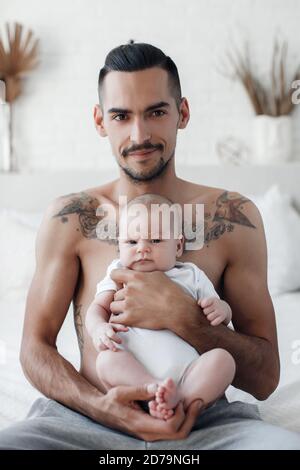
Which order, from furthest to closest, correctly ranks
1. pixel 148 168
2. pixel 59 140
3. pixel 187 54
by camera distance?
pixel 187 54, pixel 59 140, pixel 148 168

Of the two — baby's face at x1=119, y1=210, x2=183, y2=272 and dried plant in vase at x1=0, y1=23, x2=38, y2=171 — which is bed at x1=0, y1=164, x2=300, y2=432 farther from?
baby's face at x1=119, y1=210, x2=183, y2=272

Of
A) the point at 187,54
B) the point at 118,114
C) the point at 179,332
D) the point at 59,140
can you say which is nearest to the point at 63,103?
the point at 59,140

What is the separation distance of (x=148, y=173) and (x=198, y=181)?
380 millimetres

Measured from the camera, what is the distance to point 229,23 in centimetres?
152

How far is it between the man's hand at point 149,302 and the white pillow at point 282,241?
538mm

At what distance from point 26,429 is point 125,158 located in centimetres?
38

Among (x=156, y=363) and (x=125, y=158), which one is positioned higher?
(x=125, y=158)

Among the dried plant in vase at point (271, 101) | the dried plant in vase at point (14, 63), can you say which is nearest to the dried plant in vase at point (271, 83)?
the dried plant in vase at point (271, 101)

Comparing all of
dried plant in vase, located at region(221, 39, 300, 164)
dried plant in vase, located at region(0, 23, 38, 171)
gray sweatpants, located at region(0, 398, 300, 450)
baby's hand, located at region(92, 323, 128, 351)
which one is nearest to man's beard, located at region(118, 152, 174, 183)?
baby's hand, located at region(92, 323, 128, 351)

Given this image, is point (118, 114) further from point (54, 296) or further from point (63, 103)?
point (63, 103)

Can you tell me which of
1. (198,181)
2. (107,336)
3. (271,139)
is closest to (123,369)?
(107,336)

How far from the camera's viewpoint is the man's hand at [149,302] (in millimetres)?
838

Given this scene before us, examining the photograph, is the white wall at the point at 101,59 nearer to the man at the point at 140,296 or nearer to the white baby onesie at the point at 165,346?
the man at the point at 140,296

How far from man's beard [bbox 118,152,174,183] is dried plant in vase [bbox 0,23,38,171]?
1.57 feet
